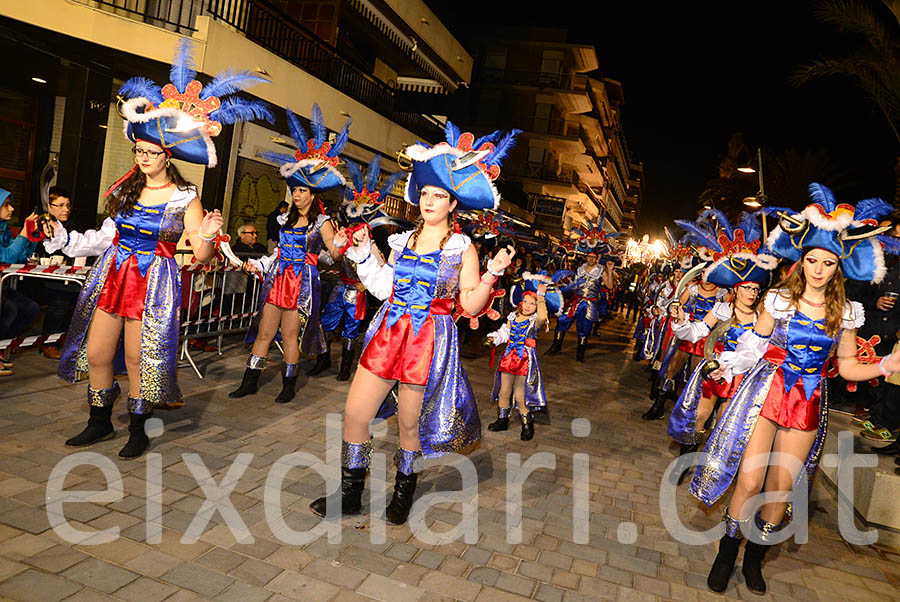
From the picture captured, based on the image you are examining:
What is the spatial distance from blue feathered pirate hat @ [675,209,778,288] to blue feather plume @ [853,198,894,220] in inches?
60.3

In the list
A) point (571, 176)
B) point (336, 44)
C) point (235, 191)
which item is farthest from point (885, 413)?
point (571, 176)

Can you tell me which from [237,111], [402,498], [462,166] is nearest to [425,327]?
[462,166]

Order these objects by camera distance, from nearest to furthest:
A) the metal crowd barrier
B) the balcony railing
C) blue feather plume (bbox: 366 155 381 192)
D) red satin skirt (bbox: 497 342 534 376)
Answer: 1. the metal crowd barrier
2. red satin skirt (bbox: 497 342 534 376)
3. blue feather plume (bbox: 366 155 381 192)
4. the balcony railing

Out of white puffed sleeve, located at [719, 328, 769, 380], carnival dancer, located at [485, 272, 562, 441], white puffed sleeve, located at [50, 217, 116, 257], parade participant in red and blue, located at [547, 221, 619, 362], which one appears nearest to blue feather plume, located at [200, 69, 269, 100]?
white puffed sleeve, located at [50, 217, 116, 257]

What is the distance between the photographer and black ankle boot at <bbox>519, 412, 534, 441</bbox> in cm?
654

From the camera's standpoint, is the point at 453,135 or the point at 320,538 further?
the point at 453,135

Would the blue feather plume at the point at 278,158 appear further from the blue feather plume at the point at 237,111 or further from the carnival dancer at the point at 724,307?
the carnival dancer at the point at 724,307

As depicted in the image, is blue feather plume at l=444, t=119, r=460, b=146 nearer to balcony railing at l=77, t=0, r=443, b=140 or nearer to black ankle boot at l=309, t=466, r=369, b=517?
black ankle boot at l=309, t=466, r=369, b=517

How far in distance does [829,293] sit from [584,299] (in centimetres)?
962

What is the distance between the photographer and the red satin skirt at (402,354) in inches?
158

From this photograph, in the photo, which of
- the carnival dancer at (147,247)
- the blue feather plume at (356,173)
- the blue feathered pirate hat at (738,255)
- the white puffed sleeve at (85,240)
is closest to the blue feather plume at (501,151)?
the carnival dancer at (147,247)

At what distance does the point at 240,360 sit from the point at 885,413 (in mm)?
7191

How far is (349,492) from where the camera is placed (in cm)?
412

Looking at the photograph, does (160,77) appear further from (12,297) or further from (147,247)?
(147,247)
